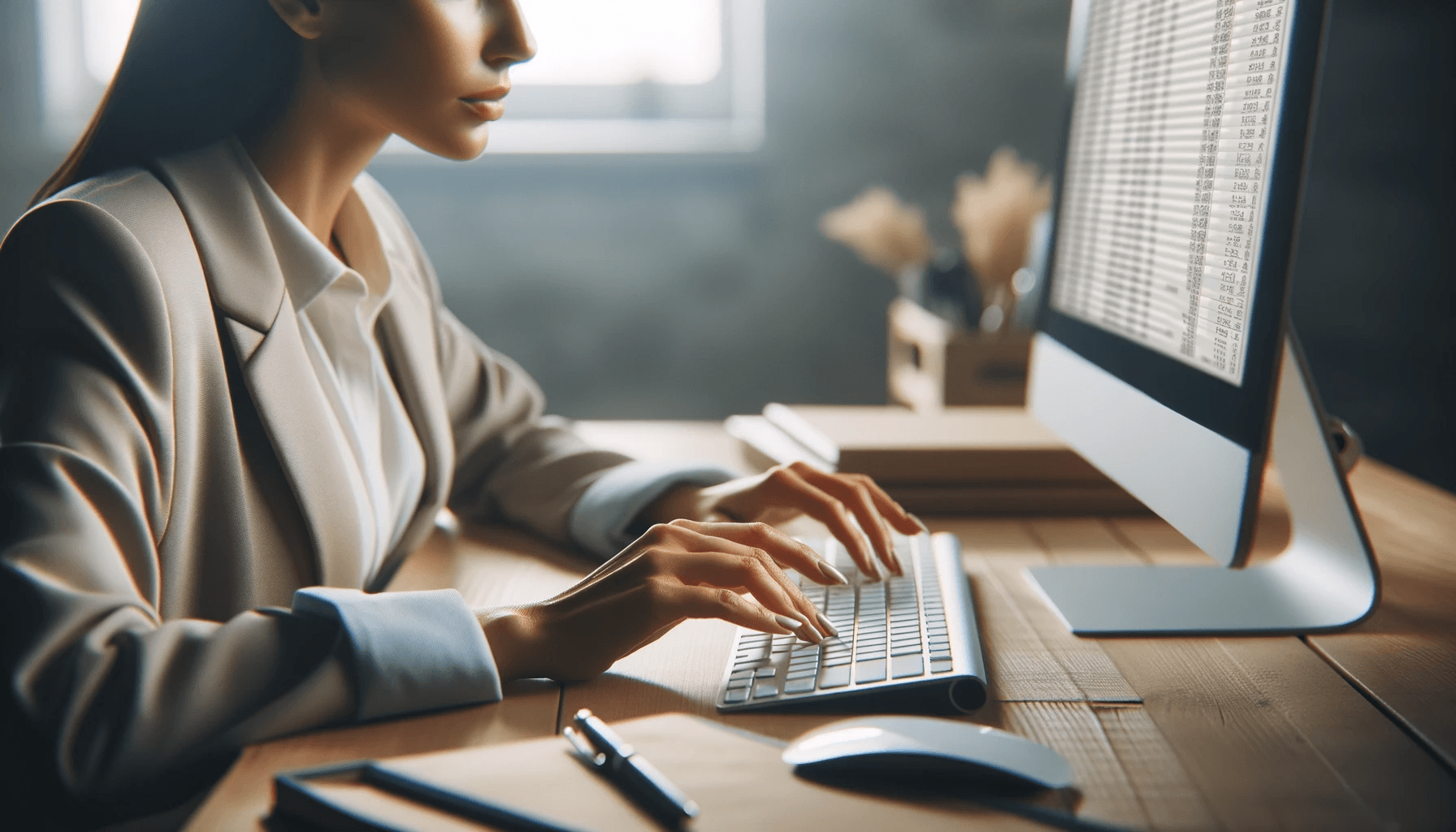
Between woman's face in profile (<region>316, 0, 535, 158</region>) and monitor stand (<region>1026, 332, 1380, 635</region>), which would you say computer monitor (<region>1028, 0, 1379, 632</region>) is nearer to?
monitor stand (<region>1026, 332, 1380, 635</region>)

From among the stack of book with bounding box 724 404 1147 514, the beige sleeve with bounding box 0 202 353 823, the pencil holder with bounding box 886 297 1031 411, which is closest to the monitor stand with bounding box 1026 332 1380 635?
the stack of book with bounding box 724 404 1147 514

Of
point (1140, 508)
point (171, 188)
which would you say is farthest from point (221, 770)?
point (1140, 508)

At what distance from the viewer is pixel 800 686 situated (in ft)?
1.90

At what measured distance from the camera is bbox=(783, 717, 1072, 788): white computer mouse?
Result: 1.53 ft

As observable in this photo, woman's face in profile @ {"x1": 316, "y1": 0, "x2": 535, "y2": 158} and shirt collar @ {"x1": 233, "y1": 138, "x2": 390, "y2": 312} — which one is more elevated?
woman's face in profile @ {"x1": 316, "y1": 0, "x2": 535, "y2": 158}

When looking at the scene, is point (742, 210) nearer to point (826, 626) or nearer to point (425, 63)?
point (425, 63)

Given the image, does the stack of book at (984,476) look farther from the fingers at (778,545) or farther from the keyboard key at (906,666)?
the keyboard key at (906,666)

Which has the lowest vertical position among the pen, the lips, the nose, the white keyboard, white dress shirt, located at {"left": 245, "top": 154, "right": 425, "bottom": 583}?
the white keyboard

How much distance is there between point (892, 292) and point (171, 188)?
2327 mm

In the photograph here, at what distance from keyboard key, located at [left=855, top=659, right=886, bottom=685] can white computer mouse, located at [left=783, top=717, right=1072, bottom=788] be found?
77mm

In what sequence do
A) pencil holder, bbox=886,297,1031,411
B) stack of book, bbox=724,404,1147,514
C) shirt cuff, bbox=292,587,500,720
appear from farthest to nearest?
pencil holder, bbox=886,297,1031,411, stack of book, bbox=724,404,1147,514, shirt cuff, bbox=292,587,500,720

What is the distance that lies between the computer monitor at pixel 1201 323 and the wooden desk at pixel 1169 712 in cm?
4

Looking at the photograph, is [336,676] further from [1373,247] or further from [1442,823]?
[1373,247]

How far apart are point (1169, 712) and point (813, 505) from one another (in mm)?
332
